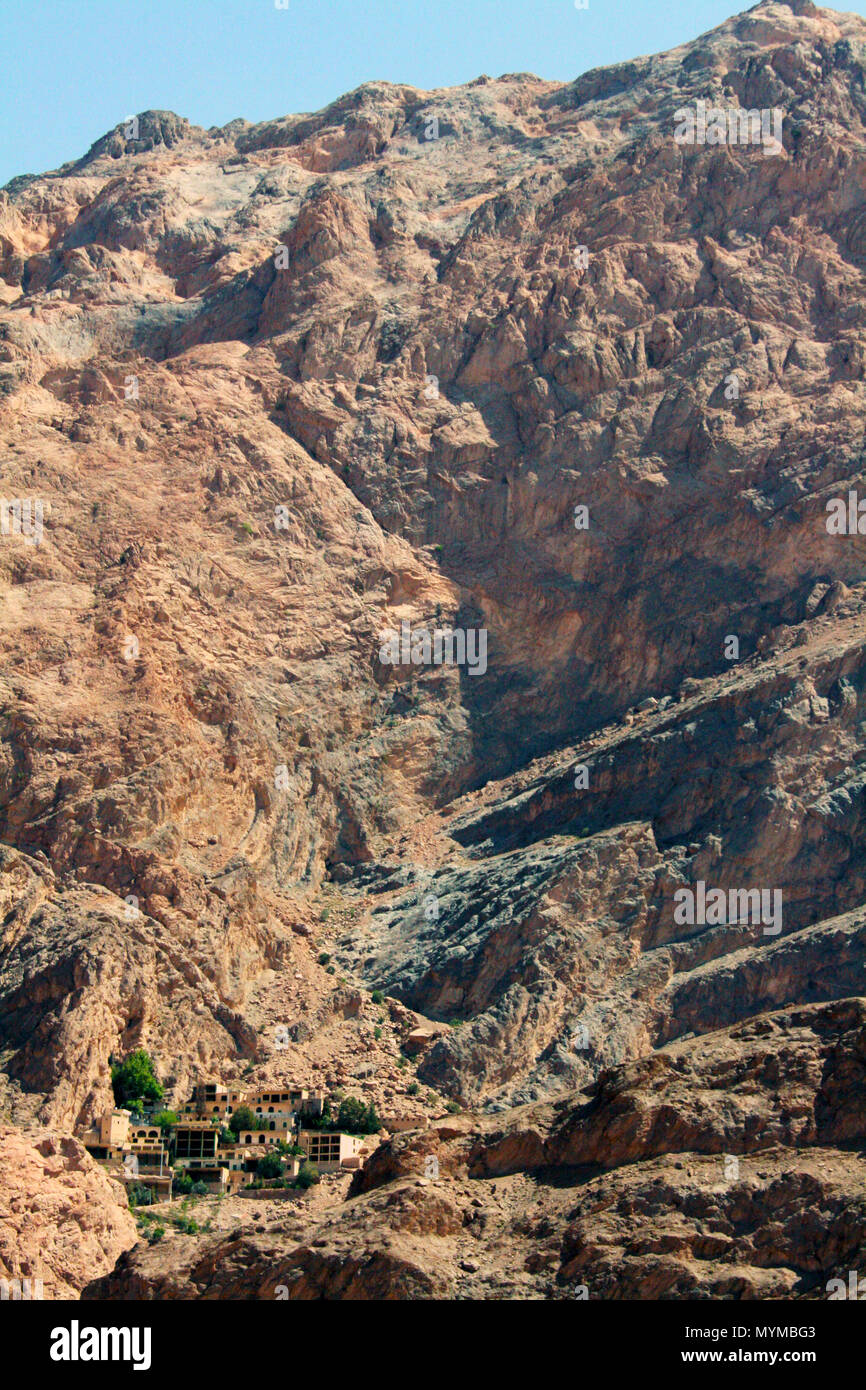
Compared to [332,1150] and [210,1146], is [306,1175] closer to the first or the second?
[332,1150]

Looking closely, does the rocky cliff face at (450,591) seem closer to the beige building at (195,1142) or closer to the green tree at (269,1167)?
the beige building at (195,1142)

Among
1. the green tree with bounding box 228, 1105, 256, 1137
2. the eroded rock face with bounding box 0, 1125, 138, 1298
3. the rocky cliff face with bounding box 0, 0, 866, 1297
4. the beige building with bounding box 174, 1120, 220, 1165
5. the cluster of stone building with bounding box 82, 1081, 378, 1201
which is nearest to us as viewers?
the eroded rock face with bounding box 0, 1125, 138, 1298

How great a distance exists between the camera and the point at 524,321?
10650cm

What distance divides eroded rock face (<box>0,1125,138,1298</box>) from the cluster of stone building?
7.93 meters

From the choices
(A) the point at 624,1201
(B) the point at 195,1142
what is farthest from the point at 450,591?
(A) the point at 624,1201

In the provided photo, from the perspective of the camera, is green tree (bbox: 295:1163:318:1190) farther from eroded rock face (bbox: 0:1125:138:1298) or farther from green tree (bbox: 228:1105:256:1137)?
eroded rock face (bbox: 0:1125:138:1298)

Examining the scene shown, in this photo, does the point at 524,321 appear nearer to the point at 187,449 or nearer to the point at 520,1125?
the point at 187,449

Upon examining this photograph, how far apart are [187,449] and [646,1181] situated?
61.4 metres

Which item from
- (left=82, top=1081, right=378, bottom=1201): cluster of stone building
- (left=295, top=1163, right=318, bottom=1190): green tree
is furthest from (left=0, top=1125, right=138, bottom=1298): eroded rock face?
(left=295, top=1163, right=318, bottom=1190): green tree

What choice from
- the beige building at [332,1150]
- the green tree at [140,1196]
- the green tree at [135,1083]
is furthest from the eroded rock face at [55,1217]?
the green tree at [135,1083]

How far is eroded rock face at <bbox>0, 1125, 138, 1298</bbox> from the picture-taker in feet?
176

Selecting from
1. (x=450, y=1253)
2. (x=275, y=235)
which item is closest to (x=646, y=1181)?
(x=450, y=1253)

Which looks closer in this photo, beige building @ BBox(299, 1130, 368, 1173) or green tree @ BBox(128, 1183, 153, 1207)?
green tree @ BBox(128, 1183, 153, 1207)

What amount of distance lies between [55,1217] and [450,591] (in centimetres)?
4778
